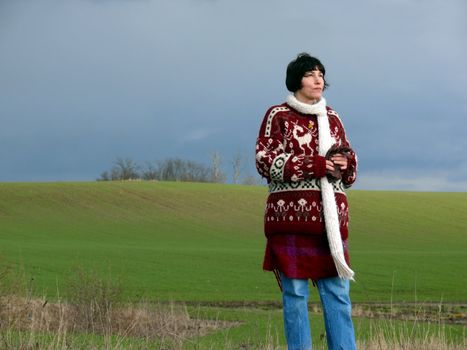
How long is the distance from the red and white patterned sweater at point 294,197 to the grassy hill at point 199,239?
885 centimetres

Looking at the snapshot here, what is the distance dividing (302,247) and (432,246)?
44544 millimetres

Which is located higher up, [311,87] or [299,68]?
[299,68]

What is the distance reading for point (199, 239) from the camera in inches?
1944

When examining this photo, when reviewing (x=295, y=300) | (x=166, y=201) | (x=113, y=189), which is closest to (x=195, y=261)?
(x=295, y=300)


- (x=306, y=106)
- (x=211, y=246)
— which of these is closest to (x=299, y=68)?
(x=306, y=106)

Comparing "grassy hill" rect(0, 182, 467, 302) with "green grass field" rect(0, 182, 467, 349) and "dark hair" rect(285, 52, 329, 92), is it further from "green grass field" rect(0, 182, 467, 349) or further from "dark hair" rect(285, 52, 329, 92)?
"dark hair" rect(285, 52, 329, 92)

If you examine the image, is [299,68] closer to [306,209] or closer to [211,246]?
[306,209]

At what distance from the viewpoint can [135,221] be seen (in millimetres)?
56219

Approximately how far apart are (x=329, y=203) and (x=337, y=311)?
763 mm

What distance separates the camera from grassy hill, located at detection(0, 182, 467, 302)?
25.7 m

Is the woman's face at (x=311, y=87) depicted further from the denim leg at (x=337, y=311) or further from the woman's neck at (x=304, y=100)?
the denim leg at (x=337, y=311)

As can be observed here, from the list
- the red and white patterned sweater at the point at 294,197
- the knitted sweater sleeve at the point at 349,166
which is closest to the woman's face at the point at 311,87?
the red and white patterned sweater at the point at 294,197

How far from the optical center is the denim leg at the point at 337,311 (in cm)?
590

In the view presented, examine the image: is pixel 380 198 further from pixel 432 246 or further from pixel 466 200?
pixel 432 246
